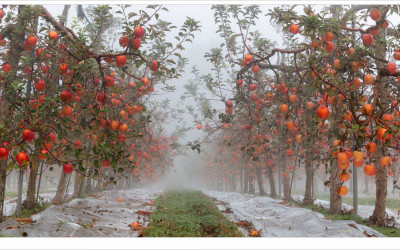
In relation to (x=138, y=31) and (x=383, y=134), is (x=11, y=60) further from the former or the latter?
(x=383, y=134)

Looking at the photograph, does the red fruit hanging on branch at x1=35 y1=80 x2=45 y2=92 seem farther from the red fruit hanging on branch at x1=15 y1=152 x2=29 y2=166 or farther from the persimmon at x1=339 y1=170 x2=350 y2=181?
the persimmon at x1=339 y1=170 x2=350 y2=181

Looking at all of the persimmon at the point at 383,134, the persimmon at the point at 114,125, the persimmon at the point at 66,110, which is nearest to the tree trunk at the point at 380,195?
the persimmon at the point at 383,134

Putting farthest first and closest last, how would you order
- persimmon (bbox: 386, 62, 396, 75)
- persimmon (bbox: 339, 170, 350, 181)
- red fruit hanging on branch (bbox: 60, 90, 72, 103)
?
1. persimmon (bbox: 386, 62, 396, 75)
2. red fruit hanging on branch (bbox: 60, 90, 72, 103)
3. persimmon (bbox: 339, 170, 350, 181)

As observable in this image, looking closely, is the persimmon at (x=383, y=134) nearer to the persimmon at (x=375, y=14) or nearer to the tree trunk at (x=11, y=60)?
the persimmon at (x=375, y=14)

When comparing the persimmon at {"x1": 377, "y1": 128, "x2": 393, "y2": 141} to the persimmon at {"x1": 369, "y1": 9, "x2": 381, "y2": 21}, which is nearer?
the persimmon at {"x1": 377, "y1": 128, "x2": 393, "y2": 141}

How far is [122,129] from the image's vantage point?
4691mm

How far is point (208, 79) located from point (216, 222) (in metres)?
4.37

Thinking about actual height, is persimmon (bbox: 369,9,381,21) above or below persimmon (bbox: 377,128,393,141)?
above

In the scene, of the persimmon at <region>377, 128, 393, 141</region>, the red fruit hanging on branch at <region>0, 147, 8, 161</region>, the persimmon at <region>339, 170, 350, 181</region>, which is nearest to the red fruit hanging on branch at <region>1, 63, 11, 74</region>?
the red fruit hanging on branch at <region>0, 147, 8, 161</region>

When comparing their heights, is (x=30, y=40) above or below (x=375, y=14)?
below

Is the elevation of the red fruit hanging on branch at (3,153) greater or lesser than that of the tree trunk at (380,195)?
greater

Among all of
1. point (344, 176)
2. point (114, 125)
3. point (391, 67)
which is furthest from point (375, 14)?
point (114, 125)

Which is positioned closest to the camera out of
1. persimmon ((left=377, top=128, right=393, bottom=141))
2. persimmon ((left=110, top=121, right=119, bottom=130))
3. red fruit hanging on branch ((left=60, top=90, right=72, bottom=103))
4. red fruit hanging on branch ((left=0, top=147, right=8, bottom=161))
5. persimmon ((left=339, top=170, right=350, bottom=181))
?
persimmon ((left=377, top=128, right=393, bottom=141))

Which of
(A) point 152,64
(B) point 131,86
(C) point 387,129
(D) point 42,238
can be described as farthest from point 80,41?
(C) point 387,129
